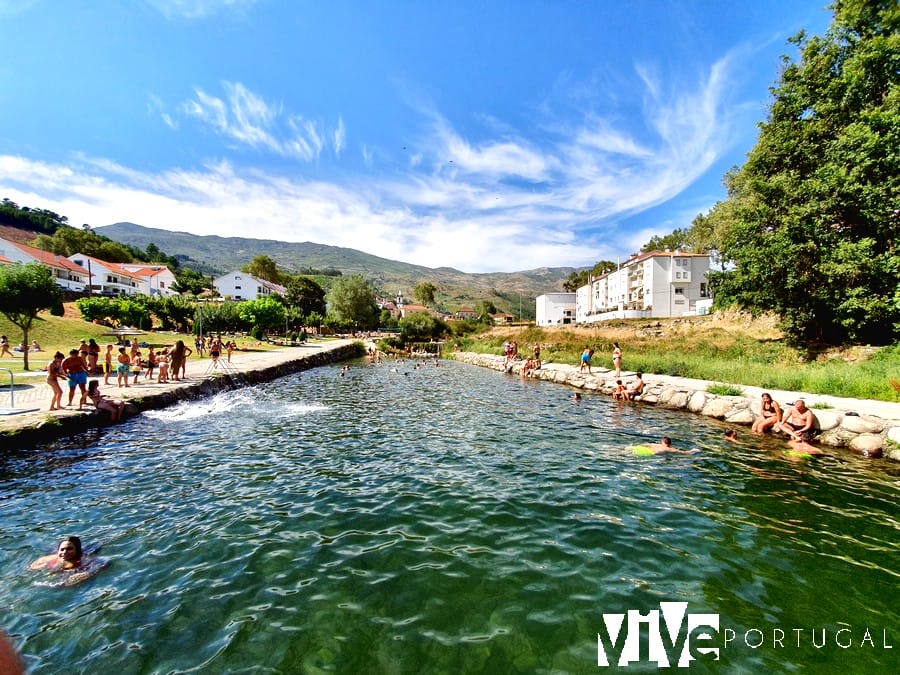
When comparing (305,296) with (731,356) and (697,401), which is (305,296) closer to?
(731,356)

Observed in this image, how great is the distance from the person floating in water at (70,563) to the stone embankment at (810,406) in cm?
1714

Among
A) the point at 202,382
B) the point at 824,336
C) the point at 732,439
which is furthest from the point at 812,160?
the point at 202,382

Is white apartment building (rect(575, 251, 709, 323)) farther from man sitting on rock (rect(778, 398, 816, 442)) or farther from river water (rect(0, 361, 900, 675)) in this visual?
river water (rect(0, 361, 900, 675))

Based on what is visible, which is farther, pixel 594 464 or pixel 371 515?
pixel 594 464

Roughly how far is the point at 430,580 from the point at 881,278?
25.6m

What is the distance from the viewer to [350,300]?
291 feet

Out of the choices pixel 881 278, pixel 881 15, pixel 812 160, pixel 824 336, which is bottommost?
pixel 824 336

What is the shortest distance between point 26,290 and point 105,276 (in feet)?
245

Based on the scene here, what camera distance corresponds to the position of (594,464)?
991cm

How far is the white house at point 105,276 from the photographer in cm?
7406

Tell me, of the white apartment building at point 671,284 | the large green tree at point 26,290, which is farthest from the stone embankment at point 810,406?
the white apartment building at point 671,284

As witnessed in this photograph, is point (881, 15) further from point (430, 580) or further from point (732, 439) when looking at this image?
point (430, 580)

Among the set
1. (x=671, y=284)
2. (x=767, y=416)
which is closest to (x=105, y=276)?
(x=767, y=416)

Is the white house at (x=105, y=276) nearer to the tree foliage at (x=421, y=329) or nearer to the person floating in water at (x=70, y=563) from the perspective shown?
the tree foliage at (x=421, y=329)
